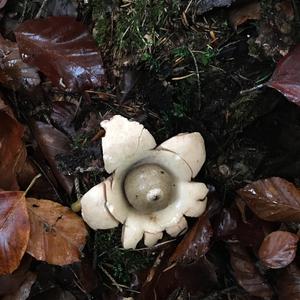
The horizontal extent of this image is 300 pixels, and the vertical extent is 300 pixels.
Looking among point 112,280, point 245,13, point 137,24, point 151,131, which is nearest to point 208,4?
point 245,13

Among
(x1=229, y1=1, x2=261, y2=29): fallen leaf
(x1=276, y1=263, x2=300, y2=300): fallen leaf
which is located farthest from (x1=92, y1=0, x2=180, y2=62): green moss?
(x1=276, y1=263, x2=300, y2=300): fallen leaf

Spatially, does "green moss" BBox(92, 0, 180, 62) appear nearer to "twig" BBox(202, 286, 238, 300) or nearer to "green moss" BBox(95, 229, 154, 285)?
"green moss" BBox(95, 229, 154, 285)

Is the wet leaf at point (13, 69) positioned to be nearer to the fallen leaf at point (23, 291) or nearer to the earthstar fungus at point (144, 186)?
the earthstar fungus at point (144, 186)

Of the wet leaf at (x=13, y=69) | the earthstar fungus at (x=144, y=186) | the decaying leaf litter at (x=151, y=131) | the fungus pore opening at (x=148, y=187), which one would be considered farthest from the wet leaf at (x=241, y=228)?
the wet leaf at (x=13, y=69)

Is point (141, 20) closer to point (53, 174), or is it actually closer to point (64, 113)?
point (64, 113)

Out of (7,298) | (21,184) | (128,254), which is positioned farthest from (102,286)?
(21,184)
